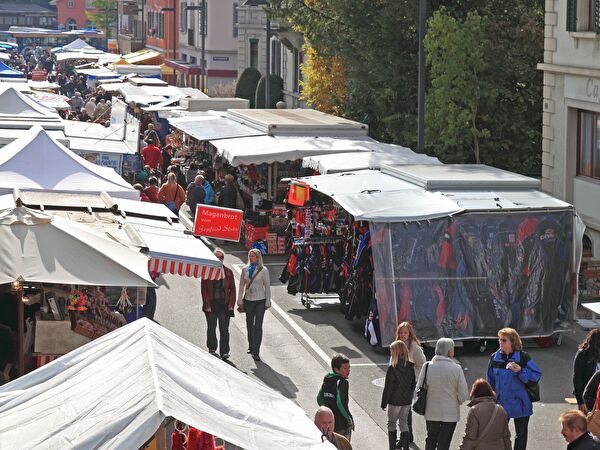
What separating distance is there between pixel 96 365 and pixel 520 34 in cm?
2232

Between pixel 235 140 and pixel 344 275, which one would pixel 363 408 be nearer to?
pixel 344 275

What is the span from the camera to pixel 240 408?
8.08 metres

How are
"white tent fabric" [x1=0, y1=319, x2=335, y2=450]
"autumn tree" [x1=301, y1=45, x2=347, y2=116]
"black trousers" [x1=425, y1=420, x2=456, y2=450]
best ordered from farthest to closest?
1. "autumn tree" [x1=301, y1=45, x2=347, y2=116]
2. "black trousers" [x1=425, y1=420, x2=456, y2=450]
3. "white tent fabric" [x1=0, y1=319, x2=335, y2=450]

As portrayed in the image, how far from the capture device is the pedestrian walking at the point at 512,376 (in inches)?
504

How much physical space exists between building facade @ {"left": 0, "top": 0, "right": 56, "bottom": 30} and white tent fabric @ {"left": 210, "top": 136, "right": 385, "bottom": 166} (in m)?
136

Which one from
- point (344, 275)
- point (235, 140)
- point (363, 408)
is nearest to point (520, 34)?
point (235, 140)

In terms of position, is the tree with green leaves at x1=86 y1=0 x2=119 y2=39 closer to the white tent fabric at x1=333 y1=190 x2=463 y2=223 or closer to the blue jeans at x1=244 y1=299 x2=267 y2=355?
the white tent fabric at x1=333 y1=190 x2=463 y2=223

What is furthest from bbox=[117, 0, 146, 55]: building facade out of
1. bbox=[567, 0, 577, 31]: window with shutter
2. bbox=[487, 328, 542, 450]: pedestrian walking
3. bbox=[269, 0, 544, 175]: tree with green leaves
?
bbox=[487, 328, 542, 450]: pedestrian walking

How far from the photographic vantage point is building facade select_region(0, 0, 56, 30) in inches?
6270

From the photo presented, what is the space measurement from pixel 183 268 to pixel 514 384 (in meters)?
3.96

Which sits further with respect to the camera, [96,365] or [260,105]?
[260,105]

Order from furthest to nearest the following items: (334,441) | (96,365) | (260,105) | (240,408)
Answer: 1. (260,105)
2. (334,441)
3. (96,365)
4. (240,408)

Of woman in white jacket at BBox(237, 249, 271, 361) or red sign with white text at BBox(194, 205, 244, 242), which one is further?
red sign with white text at BBox(194, 205, 244, 242)

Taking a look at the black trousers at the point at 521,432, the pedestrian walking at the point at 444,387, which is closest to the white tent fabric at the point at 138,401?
the pedestrian walking at the point at 444,387
